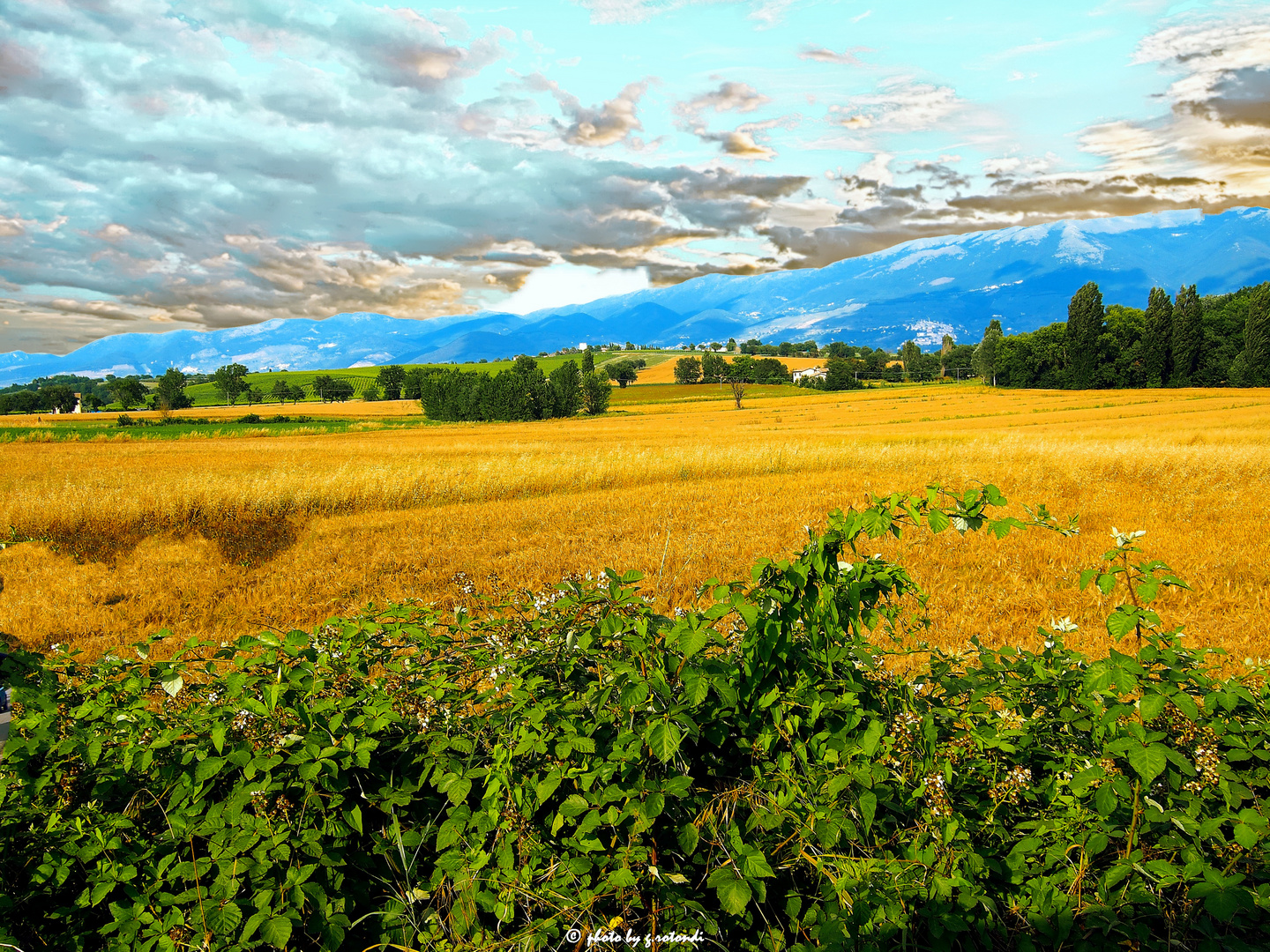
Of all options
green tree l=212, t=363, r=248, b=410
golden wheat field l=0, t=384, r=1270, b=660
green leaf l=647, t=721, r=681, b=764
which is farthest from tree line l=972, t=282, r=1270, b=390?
green tree l=212, t=363, r=248, b=410

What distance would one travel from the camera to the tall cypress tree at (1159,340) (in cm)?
8588

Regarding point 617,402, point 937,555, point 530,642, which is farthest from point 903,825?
point 617,402

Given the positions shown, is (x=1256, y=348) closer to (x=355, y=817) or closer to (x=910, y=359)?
(x=910, y=359)

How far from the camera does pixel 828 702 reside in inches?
101

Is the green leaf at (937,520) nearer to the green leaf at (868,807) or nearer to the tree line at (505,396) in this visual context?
the green leaf at (868,807)

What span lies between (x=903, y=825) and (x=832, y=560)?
113 cm

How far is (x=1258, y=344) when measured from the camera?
77.4 m

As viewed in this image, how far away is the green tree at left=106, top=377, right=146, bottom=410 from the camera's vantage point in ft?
378

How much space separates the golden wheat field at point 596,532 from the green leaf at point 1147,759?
227cm

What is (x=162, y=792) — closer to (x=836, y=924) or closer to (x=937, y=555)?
(x=836, y=924)

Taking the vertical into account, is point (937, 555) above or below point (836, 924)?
below

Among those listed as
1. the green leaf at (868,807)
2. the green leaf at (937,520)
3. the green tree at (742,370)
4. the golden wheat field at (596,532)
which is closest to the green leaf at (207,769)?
the golden wheat field at (596,532)

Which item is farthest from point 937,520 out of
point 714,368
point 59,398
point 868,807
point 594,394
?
point 59,398

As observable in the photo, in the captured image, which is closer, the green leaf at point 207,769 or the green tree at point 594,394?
the green leaf at point 207,769
